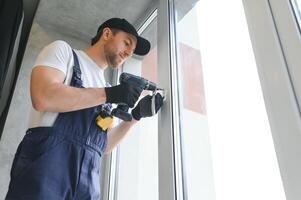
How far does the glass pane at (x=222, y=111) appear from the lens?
106 cm

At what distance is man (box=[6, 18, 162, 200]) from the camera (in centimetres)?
108

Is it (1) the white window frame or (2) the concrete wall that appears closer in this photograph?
(1) the white window frame

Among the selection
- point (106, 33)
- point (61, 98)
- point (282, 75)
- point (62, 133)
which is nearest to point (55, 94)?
point (61, 98)

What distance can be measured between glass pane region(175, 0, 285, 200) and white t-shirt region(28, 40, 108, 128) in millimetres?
477

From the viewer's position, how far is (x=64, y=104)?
46.2 inches

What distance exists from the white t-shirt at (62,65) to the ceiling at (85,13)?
0.75 metres

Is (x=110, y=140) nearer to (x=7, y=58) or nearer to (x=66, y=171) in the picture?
(x=66, y=171)

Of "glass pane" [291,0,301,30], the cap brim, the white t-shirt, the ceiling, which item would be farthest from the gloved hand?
the ceiling

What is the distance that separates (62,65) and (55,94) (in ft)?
0.55

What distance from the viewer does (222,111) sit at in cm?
133

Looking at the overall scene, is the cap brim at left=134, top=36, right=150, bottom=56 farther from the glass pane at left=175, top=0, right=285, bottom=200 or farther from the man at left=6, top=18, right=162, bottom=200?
the man at left=6, top=18, right=162, bottom=200

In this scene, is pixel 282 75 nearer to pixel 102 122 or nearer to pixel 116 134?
pixel 102 122

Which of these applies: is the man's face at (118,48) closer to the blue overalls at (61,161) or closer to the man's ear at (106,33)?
the man's ear at (106,33)

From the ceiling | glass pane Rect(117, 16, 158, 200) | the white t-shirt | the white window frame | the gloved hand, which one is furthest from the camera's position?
the ceiling
